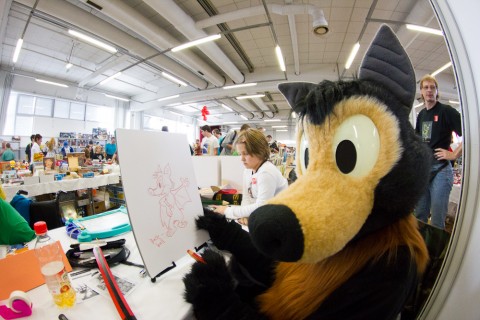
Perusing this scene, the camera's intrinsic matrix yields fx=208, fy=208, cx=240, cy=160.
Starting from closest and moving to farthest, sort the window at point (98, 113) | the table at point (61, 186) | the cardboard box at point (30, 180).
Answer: the table at point (61, 186) < the cardboard box at point (30, 180) < the window at point (98, 113)

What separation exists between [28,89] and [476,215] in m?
11.1

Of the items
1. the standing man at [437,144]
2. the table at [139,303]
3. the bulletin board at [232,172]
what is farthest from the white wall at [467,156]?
the bulletin board at [232,172]

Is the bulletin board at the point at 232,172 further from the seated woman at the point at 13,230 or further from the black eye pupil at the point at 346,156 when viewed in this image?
the black eye pupil at the point at 346,156

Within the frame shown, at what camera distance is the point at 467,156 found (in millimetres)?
433

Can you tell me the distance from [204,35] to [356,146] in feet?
15.7

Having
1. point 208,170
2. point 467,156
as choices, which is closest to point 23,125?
point 208,170

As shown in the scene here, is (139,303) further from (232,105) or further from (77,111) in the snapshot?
(232,105)

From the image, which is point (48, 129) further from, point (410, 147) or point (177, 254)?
point (410, 147)

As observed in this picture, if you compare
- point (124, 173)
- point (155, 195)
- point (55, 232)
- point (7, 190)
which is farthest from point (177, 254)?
point (7, 190)

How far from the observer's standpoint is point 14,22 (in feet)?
15.3

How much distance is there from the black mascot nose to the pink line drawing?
0.53 meters

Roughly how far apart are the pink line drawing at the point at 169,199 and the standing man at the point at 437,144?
1484mm

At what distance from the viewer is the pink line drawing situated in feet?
2.70

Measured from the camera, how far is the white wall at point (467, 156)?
0.41 meters
